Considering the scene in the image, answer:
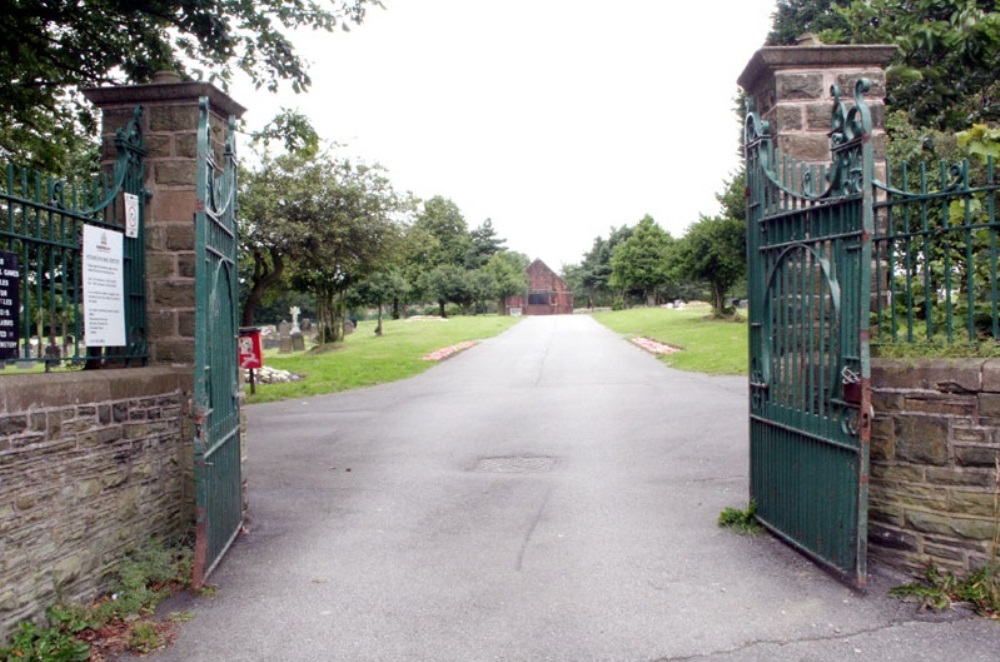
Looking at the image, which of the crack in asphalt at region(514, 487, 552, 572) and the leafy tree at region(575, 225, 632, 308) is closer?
the crack in asphalt at region(514, 487, 552, 572)

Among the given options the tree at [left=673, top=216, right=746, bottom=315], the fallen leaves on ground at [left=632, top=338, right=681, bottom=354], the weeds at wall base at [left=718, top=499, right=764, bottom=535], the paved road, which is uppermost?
the tree at [left=673, top=216, right=746, bottom=315]

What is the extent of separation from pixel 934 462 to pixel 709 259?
34.5 metres

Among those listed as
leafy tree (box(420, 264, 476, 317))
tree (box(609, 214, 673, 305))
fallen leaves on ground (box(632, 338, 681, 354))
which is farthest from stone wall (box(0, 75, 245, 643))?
leafy tree (box(420, 264, 476, 317))

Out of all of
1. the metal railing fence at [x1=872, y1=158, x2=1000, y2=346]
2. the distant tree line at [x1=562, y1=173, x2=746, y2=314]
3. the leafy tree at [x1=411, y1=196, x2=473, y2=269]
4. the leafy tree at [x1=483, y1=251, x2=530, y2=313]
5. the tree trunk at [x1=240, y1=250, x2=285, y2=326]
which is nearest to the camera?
the metal railing fence at [x1=872, y1=158, x2=1000, y2=346]

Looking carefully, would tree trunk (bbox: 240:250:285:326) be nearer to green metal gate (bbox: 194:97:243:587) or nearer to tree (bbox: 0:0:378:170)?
tree (bbox: 0:0:378:170)

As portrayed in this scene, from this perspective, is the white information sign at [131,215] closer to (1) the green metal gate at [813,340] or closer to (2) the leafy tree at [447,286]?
(1) the green metal gate at [813,340]

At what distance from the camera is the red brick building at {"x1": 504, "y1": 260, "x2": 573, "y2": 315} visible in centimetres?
10244

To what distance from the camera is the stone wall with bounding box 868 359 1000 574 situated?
440 cm

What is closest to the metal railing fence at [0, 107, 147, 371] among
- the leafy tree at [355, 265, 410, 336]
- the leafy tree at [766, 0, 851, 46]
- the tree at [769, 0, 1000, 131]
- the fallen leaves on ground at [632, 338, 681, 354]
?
the tree at [769, 0, 1000, 131]

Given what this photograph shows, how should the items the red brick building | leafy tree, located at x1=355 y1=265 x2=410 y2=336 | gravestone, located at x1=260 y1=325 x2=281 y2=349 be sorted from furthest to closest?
the red brick building
leafy tree, located at x1=355 y1=265 x2=410 y2=336
gravestone, located at x1=260 y1=325 x2=281 y2=349

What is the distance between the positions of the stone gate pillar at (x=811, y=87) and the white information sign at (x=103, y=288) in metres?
4.71

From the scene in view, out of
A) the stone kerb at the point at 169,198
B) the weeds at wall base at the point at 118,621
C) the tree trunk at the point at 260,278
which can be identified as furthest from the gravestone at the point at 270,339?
the weeds at wall base at the point at 118,621

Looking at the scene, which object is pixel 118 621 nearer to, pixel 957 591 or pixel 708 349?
pixel 957 591

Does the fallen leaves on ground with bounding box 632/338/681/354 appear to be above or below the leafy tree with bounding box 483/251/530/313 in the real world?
below
